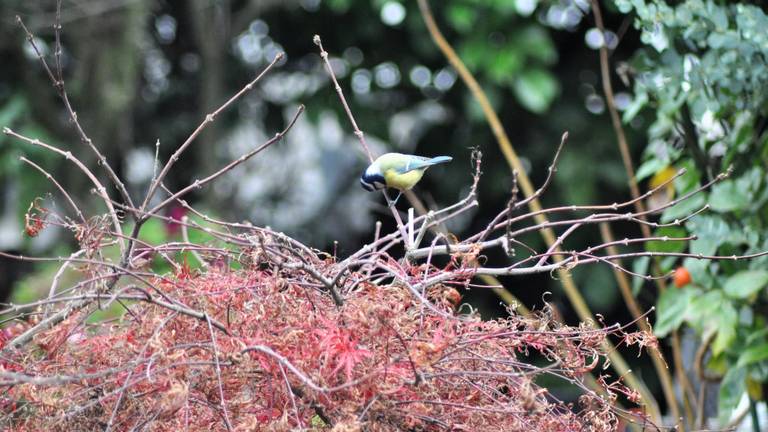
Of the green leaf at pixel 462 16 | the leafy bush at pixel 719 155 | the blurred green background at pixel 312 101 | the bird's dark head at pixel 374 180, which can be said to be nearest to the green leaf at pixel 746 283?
the leafy bush at pixel 719 155

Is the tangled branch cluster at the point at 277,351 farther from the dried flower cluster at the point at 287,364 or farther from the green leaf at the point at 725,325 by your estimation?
the green leaf at the point at 725,325

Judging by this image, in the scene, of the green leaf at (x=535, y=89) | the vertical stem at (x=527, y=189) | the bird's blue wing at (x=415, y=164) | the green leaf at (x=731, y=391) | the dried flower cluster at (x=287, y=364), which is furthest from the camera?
the green leaf at (x=535, y=89)

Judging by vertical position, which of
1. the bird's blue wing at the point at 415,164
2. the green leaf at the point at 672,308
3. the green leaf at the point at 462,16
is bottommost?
the green leaf at the point at 672,308

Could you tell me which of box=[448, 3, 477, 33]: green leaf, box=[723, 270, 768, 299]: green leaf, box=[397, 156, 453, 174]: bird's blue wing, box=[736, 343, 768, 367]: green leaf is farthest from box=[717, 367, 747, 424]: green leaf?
box=[448, 3, 477, 33]: green leaf

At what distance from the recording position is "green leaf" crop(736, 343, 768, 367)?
2.46 metres

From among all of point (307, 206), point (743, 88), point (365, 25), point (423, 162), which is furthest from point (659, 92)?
point (307, 206)

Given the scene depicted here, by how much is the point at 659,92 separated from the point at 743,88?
9.8 inches

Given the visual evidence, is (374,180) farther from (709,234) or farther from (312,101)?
(312,101)

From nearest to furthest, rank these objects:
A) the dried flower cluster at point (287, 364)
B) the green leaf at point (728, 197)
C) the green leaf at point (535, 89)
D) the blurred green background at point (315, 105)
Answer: the dried flower cluster at point (287, 364), the green leaf at point (728, 197), the green leaf at point (535, 89), the blurred green background at point (315, 105)

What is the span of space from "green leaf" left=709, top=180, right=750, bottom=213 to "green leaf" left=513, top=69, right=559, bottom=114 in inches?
76.1

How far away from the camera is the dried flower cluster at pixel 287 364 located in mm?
1263

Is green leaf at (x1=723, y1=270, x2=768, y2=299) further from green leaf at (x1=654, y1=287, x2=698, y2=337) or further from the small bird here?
the small bird

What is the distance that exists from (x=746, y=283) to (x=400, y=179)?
38.9 inches

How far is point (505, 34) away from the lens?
480 centimetres
